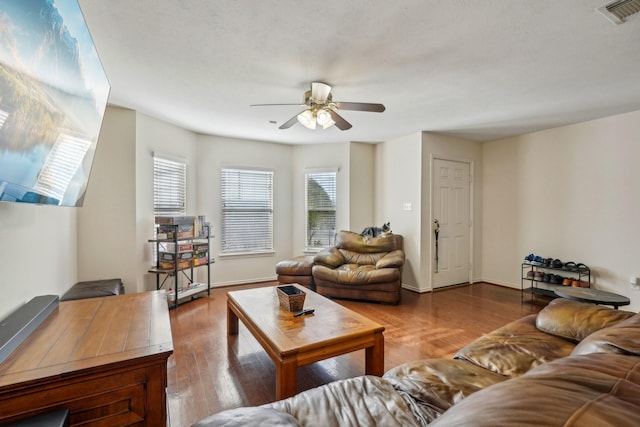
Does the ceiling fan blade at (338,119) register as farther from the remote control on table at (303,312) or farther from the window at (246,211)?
the window at (246,211)

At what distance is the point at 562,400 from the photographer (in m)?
0.48

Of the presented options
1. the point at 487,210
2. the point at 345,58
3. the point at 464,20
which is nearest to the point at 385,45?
the point at 345,58

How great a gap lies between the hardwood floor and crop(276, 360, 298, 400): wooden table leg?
0.37 metres

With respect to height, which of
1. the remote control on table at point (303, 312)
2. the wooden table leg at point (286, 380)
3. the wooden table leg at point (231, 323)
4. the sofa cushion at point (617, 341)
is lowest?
the wooden table leg at point (231, 323)

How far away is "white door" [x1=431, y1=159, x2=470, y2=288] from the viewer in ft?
15.3

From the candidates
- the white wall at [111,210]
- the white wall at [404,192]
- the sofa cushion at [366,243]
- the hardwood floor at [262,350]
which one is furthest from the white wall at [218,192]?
the white wall at [404,192]

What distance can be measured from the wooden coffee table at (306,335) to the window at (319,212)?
2933 mm

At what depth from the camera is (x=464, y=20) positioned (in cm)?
180

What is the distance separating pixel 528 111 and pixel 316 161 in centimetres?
326

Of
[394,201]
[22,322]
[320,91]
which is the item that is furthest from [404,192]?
[22,322]

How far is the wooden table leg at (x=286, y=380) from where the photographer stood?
163 centimetres

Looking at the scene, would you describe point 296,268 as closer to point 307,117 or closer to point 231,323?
point 231,323

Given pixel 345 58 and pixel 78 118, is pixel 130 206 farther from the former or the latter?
pixel 345 58

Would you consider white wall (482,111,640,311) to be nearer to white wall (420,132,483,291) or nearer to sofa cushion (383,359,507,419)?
white wall (420,132,483,291)
